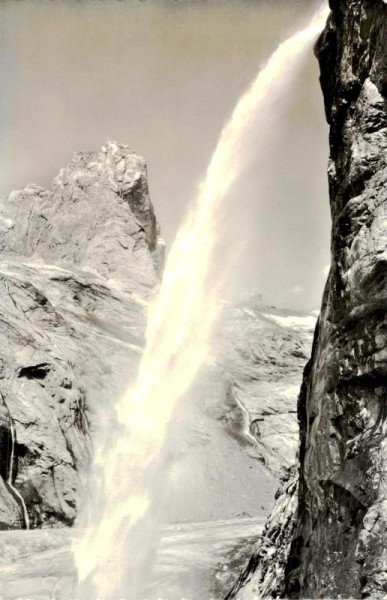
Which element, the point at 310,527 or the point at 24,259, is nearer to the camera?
the point at 310,527

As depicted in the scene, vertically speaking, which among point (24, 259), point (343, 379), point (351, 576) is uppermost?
point (24, 259)

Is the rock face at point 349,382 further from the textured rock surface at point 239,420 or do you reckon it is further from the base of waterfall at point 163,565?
the textured rock surface at point 239,420

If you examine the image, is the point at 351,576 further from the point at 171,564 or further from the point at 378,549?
the point at 171,564

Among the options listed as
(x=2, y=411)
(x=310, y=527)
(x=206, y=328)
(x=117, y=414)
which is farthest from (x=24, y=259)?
(x=310, y=527)

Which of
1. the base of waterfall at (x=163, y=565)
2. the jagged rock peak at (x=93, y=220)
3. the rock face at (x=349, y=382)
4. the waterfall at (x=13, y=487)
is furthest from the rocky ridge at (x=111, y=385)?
the rock face at (x=349, y=382)

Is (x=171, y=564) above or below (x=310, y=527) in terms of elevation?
below
